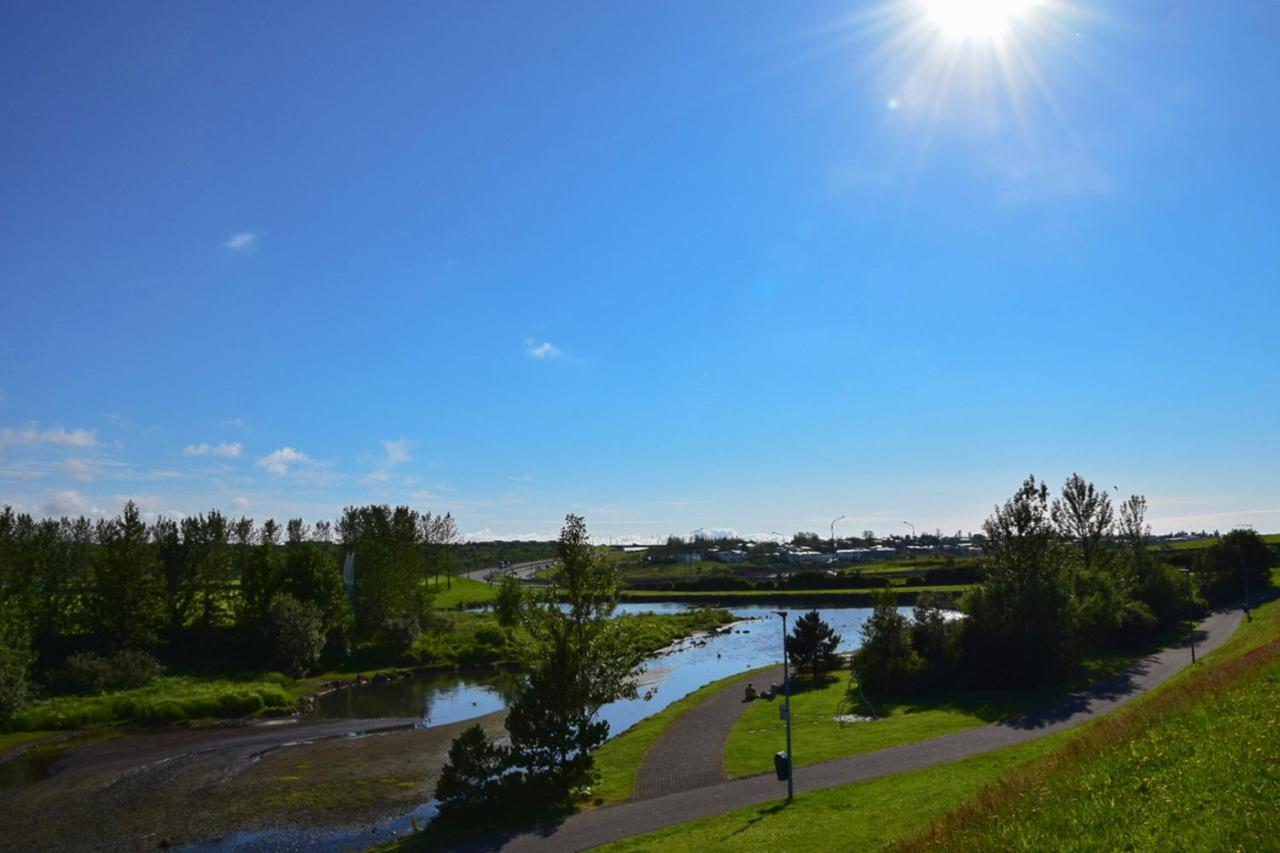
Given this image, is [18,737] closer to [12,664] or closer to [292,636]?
[12,664]

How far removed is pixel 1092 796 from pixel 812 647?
38.2 metres

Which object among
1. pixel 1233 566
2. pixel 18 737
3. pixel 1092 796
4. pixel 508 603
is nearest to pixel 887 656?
pixel 1092 796

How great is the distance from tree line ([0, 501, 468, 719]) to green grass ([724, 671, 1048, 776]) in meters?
43.5

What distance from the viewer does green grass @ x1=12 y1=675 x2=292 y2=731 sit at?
4925cm

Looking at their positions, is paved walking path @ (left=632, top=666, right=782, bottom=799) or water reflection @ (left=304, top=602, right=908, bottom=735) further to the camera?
water reflection @ (left=304, top=602, right=908, bottom=735)

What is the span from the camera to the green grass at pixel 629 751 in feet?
98.6

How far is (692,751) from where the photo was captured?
115 ft

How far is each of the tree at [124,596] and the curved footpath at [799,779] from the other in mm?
49478

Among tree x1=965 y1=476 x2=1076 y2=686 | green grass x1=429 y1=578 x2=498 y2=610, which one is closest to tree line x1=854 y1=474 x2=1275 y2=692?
tree x1=965 y1=476 x2=1076 y2=686

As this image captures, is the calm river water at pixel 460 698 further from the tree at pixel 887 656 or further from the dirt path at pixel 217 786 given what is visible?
the tree at pixel 887 656

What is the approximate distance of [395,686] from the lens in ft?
215

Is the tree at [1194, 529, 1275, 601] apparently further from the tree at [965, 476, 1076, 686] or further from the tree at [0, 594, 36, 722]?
the tree at [0, 594, 36, 722]

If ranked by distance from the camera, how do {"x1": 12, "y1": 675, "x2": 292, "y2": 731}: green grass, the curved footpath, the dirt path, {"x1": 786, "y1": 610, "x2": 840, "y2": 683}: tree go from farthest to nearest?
1. {"x1": 786, "y1": 610, "x2": 840, "y2": 683}: tree
2. {"x1": 12, "y1": 675, "x2": 292, "y2": 731}: green grass
3. the dirt path
4. the curved footpath

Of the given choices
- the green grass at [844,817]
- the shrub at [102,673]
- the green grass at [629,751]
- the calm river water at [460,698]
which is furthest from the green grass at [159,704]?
the green grass at [844,817]
